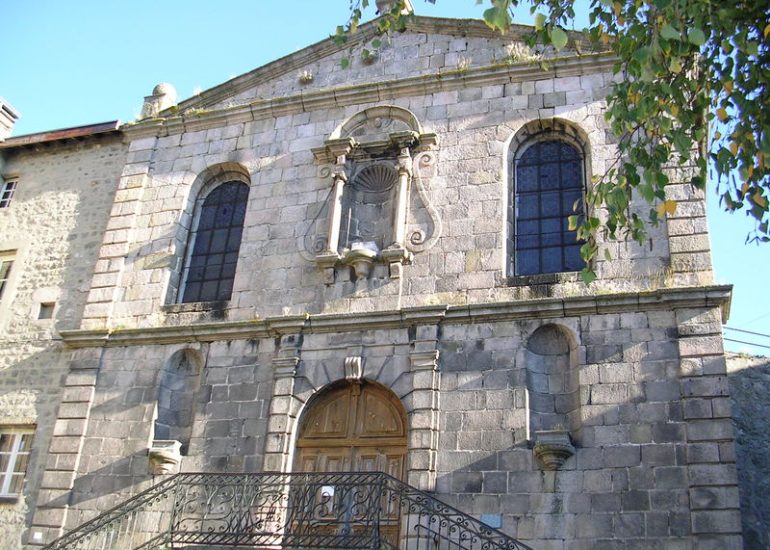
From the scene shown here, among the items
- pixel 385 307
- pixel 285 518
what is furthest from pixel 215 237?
pixel 285 518

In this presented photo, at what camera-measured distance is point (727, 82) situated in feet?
24.3

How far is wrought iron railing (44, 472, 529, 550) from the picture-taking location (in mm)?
9945

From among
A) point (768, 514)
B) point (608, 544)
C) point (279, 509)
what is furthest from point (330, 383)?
point (768, 514)

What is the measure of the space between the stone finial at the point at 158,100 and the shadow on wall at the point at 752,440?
10459 millimetres

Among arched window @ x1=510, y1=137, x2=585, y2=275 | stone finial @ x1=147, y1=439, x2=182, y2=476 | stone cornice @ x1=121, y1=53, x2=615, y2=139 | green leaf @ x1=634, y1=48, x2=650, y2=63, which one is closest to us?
green leaf @ x1=634, y1=48, x2=650, y2=63

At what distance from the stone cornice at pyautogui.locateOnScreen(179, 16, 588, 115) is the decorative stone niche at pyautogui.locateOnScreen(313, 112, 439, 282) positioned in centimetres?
158

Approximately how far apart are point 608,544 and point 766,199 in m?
4.44

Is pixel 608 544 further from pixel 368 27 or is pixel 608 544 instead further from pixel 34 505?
pixel 368 27

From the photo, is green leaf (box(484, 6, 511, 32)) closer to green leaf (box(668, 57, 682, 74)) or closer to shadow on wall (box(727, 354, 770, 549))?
green leaf (box(668, 57, 682, 74))

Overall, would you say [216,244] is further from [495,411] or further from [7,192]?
[495,411]

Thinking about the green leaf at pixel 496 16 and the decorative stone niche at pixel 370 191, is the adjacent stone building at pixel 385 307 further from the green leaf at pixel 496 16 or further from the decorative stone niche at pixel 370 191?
the green leaf at pixel 496 16

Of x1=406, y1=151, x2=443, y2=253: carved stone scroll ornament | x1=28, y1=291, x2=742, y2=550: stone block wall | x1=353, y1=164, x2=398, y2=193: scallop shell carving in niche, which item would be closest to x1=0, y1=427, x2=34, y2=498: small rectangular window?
x1=28, y1=291, x2=742, y2=550: stone block wall

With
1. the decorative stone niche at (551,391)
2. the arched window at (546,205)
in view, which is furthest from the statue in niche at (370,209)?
the decorative stone niche at (551,391)

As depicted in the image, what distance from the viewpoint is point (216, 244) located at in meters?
14.0
